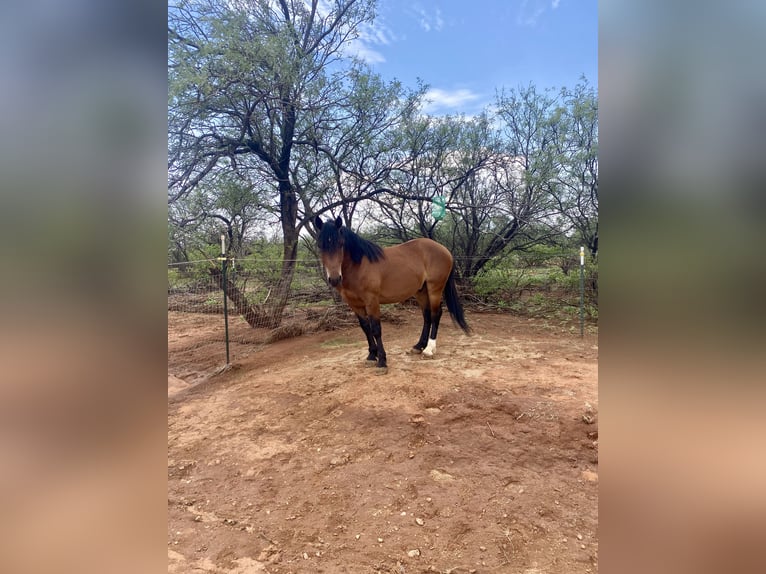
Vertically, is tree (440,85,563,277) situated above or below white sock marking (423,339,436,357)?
above

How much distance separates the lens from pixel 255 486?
1.96 m

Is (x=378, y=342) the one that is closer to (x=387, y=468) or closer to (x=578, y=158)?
(x=387, y=468)

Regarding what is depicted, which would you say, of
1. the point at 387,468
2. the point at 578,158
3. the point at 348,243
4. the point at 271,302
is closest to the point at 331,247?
the point at 348,243

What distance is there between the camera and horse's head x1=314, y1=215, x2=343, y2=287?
3.47 m

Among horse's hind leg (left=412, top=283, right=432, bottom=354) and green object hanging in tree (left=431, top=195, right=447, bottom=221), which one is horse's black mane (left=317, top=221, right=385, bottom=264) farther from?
green object hanging in tree (left=431, top=195, right=447, bottom=221)

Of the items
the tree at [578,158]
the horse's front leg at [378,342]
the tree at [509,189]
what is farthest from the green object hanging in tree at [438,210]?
the horse's front leg at [378,342]

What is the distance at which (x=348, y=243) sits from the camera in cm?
385

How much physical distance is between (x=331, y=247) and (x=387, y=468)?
6.90ft

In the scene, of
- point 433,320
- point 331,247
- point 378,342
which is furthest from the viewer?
point 433,320

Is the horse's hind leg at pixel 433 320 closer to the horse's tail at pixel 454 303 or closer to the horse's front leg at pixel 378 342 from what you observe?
the horse's tail at pixel 454 303

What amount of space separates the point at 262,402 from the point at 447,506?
6.42ft

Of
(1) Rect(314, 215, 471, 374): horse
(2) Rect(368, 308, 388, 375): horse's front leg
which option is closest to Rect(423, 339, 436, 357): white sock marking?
(1) Rect(314, 215, 471, 374): horse
